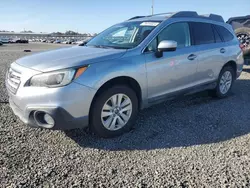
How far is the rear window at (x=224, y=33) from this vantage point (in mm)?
4950

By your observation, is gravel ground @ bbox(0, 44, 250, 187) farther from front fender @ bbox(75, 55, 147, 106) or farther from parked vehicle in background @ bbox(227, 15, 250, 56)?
parked vehicle in background @ bbox(227, 15, 250, 56)

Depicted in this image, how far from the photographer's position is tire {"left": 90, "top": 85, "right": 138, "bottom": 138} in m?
3.04

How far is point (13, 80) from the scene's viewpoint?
122 inches

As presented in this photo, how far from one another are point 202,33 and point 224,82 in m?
1.40

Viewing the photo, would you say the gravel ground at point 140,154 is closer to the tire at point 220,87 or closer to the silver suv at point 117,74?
the silver suv at point 117,74

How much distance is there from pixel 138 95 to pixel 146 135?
0.61 m

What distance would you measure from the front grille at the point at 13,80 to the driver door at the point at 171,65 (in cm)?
179

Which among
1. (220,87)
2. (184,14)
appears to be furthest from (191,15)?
(220,87)

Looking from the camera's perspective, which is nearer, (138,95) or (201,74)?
(138,95)

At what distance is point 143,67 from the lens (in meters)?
3.38

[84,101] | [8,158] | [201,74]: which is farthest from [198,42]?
[8,158]

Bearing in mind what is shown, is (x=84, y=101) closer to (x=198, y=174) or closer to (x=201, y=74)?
(x=198, y=174)

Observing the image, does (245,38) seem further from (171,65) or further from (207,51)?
(171,65)

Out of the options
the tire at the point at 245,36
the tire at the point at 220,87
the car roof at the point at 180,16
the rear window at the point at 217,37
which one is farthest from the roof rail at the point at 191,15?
the tire at the point at 245,36
